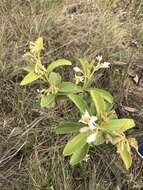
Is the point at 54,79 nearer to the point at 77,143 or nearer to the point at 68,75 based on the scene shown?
the point at 77,143

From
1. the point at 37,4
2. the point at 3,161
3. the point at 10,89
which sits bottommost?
the point at 3,161

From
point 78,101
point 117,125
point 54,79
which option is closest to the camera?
point 117,125

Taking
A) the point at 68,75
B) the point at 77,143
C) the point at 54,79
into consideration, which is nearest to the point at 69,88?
the point at 54,79

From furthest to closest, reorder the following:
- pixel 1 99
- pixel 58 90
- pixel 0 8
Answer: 1. pixel 0 8
2. pixel 1 99
3. pixel 58 90

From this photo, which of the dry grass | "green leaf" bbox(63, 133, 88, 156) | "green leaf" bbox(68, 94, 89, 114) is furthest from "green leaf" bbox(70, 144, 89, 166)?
the dry grass

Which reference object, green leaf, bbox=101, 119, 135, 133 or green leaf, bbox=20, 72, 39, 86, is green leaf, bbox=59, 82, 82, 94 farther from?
green leaf, bbox=101, 119, 135, 133

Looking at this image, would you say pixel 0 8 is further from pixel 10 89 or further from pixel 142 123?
pixel 142 123

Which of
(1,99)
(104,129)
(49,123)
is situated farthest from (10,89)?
(104,129)

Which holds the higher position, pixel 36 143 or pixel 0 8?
pixel 0 8

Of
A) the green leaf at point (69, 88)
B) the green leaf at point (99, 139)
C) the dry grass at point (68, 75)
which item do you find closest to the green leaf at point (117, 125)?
the green leaf at point (99, 139)
